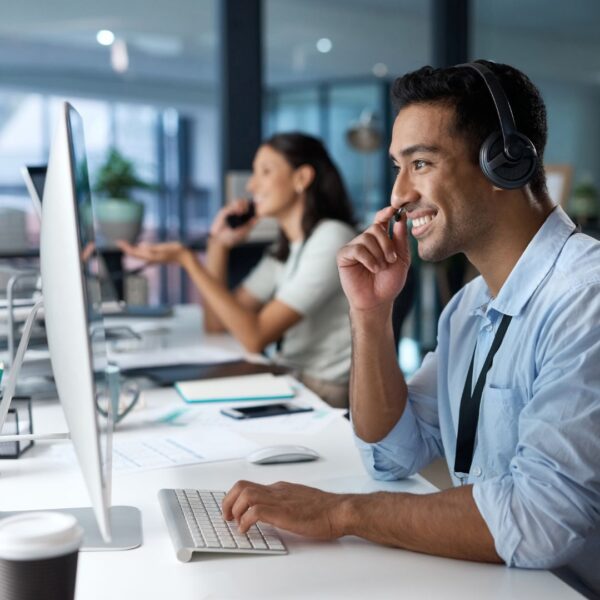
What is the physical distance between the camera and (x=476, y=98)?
4.40 ft

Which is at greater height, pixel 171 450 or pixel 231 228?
pixel 231 228

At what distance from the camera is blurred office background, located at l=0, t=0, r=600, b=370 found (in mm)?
3867

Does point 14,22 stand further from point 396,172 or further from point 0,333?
point 396,172

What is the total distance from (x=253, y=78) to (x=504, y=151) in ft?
8.91

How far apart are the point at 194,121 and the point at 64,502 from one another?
6.01m

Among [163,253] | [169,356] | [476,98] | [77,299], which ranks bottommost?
[169,356]

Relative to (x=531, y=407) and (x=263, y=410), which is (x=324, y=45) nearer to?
(x=263, y=410)

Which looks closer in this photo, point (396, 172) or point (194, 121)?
point (396, 172)

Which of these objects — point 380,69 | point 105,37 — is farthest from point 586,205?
point 105,37

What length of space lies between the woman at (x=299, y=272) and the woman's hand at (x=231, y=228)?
273 millimetres

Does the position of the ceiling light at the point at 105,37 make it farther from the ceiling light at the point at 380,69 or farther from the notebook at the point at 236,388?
the notebook at the point at 236,388

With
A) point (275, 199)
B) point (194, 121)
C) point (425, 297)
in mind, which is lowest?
point (425, 297)

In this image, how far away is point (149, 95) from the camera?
22.3ft

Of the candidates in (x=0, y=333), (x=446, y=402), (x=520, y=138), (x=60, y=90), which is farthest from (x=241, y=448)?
(x=60, y=90)
